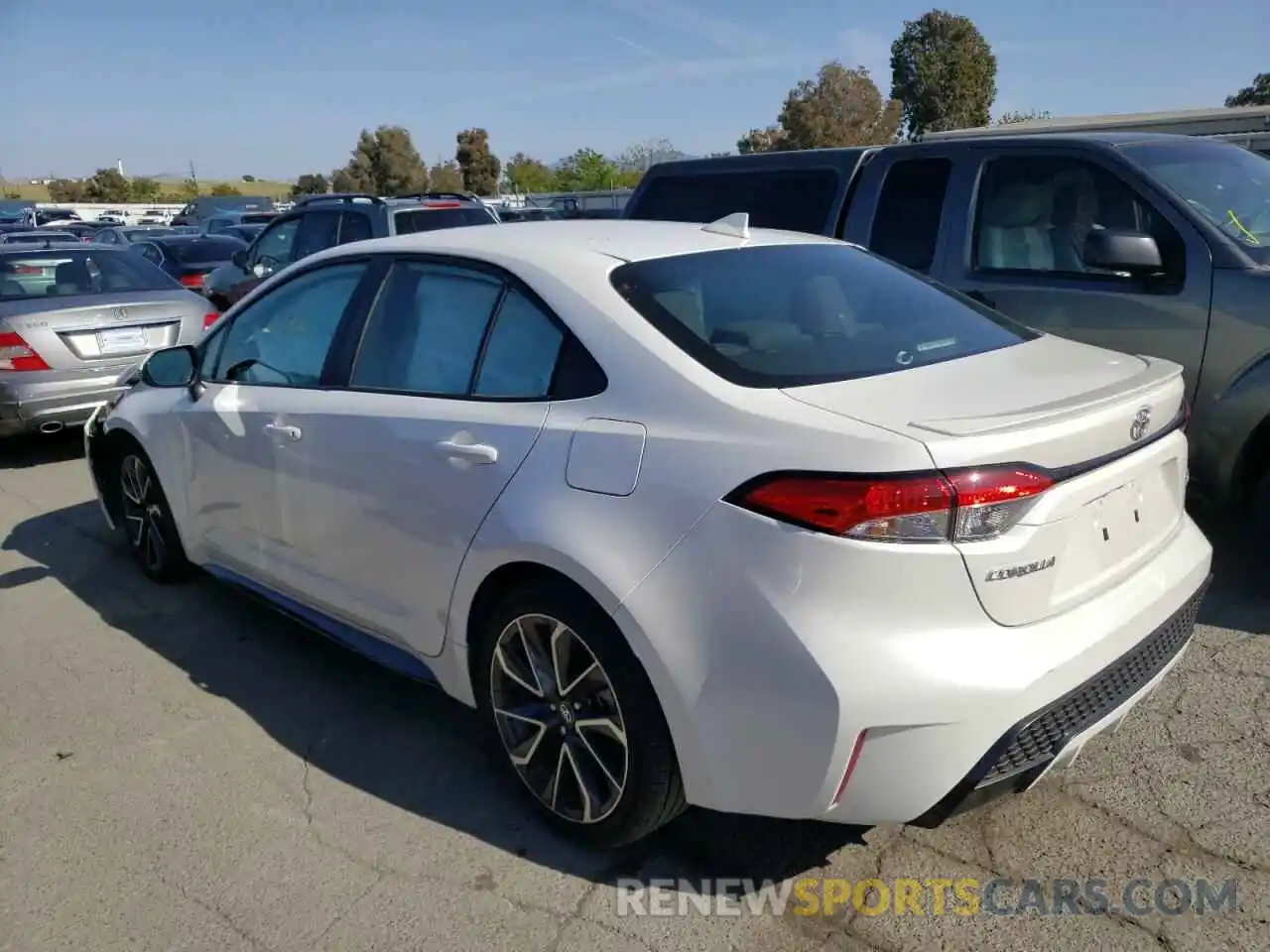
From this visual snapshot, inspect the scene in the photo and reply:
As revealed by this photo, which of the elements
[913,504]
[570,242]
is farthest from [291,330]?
[913,504]

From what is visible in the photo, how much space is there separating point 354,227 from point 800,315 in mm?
7637

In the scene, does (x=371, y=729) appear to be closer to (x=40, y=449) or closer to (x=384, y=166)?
(x=40, y=449)

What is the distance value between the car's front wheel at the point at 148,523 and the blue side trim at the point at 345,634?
67 centimetres

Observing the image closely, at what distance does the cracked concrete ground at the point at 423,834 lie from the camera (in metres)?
2.49

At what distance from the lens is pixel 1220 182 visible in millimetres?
4715

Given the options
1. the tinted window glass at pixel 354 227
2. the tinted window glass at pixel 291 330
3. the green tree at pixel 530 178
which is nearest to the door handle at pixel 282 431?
the tinted window glass at pixel 291 330

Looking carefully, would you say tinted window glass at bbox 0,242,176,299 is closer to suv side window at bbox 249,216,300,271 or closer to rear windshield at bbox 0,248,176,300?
rear windshield at bbox 0,248,176,300

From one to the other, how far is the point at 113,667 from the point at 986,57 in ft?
176

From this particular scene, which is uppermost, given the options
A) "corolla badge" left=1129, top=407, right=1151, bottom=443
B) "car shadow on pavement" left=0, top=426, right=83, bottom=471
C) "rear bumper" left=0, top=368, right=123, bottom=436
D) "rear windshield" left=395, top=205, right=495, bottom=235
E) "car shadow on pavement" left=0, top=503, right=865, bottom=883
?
"rear windshield" left=395, top=205, right=495, bottom=235

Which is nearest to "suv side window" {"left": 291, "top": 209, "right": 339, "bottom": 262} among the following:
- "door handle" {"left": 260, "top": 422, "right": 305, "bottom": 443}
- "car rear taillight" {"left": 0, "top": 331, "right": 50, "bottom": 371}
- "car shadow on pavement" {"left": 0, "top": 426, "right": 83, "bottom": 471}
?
"car shadow on pavement" {"left": 0, "top": 426, "right": 83, "bottom": 471}

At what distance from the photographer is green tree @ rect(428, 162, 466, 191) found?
64.4m

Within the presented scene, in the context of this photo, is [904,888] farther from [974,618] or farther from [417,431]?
[417,431]

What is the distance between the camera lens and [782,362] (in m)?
2.62

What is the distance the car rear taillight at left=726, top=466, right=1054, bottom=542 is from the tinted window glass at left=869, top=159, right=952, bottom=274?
10.5 feet
